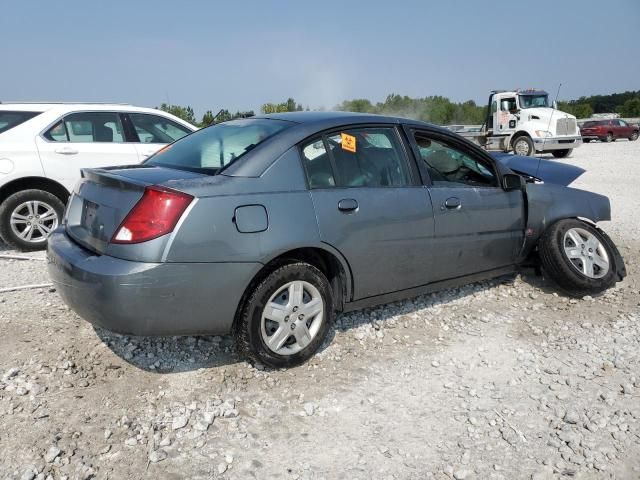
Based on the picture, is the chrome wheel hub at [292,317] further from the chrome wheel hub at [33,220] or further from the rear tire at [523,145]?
the rear tire at [523,145]

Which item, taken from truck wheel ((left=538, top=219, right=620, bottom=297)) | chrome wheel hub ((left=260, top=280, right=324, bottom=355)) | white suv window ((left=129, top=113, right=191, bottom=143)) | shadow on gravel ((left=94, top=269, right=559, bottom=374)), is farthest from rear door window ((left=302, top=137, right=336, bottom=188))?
white suv window ((left=129, top=113, right=191, bottom=143))

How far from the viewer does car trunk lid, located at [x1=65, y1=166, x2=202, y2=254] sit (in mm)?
2867

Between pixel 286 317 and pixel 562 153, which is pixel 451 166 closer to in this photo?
pixel 286 317

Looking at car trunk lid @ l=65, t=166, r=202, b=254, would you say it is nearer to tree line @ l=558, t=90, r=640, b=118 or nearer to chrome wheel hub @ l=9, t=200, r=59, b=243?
chrome wheel hub @ l=9, t=200, r=59, b=243

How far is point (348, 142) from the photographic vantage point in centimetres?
356

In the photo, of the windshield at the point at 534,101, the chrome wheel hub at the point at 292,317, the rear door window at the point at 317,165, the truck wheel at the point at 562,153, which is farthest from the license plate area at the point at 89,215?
the truck wheel at the point at 562,153

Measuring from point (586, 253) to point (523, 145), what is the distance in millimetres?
15718

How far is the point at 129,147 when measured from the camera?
21.2 feet

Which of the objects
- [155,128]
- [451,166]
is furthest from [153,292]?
[155,128]

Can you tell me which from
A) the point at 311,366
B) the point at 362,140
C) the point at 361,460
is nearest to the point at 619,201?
the point at 362,140

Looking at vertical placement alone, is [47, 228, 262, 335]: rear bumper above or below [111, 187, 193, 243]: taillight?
below

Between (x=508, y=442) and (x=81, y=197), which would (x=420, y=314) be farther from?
(x=81, y=197)

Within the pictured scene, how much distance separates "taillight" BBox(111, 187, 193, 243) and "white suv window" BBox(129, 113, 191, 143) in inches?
158

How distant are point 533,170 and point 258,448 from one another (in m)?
4.11
